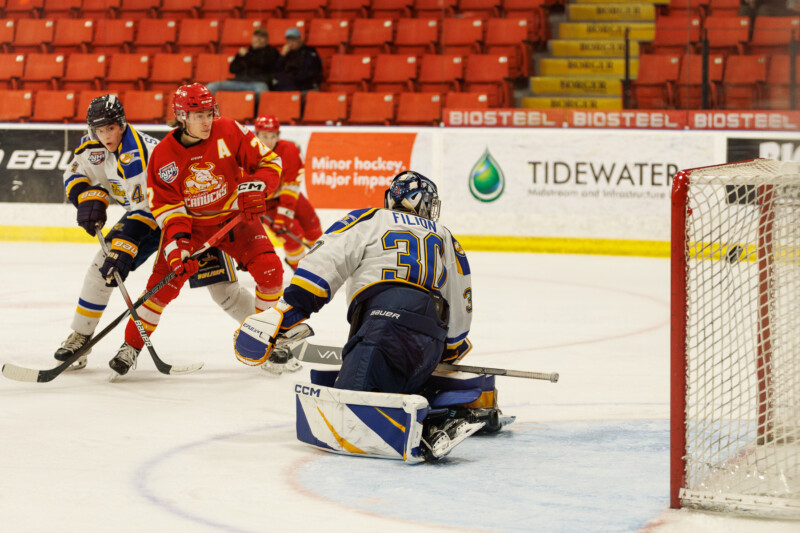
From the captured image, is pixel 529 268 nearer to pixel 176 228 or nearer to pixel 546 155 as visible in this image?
pixel 546 155

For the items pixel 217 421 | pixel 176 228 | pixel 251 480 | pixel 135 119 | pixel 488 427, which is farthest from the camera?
pixel 135 119

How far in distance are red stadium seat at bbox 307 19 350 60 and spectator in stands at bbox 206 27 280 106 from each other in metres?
0.47

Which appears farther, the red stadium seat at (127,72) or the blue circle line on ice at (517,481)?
the red stadium seat at (127,72)

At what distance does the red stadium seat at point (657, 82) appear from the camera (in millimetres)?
8492

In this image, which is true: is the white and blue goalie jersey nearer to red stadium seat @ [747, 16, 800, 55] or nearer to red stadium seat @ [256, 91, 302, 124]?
red stadium seat @ [747, 16, 800, 55]

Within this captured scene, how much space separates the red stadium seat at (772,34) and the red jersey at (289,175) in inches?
140

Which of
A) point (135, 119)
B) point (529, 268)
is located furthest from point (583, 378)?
point (135, 119)

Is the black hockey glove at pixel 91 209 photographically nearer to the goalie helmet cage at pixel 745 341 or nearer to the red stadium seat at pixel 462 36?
the goalie helmet cage at pixel 745 341

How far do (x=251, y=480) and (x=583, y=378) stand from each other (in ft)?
5.96

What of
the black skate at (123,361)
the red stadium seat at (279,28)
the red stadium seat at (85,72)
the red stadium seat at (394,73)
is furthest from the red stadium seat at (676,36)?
the black skate at (123,361)

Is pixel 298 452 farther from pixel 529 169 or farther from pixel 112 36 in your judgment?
pixel 112 36

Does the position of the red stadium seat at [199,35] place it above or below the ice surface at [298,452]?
above

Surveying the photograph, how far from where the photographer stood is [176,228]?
431cm

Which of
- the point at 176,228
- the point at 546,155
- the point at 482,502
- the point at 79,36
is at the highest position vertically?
the point at 79,36
